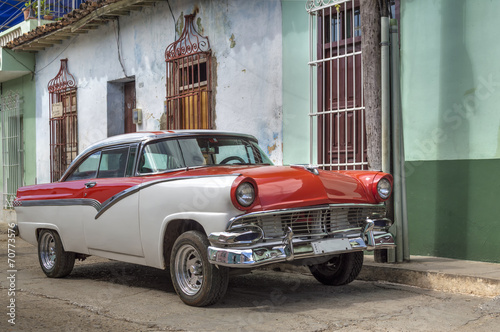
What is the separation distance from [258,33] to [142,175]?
4.49m

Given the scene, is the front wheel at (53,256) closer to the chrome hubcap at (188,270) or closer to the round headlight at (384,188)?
the chrome hubcap at (188,270)

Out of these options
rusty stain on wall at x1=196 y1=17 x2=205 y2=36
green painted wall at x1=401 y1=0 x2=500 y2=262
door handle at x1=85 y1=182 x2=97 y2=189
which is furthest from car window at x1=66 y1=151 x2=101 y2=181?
rusty stain on wall at x1=196 y1=17 x2=205 y2=36

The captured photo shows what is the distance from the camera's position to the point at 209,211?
16.4 feet

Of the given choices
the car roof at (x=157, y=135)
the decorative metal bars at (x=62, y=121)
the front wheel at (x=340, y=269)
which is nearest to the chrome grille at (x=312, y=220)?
the front wheel at (x=340, y=269)

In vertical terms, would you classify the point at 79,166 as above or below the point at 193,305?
above

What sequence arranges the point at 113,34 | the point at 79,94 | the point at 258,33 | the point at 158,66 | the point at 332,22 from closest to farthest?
the point at 332,22 < the point at 258,33 < the point at 158,66 < the point at 113,34 < the point at 79,94

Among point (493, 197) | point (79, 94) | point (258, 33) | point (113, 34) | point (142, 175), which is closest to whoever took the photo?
point (142, 175)

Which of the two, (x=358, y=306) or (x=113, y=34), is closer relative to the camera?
Result: (x=358, y=306)

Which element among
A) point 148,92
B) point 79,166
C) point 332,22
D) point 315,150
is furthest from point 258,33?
point 79,166

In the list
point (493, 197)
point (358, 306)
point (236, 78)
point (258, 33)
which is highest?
point (258, 33)

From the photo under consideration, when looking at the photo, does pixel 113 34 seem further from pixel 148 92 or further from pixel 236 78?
pixel 236 78

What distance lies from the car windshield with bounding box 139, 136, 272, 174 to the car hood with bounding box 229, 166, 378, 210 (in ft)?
1.90

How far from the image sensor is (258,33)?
32.1 ft

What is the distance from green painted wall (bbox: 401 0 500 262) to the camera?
22.4 feet
